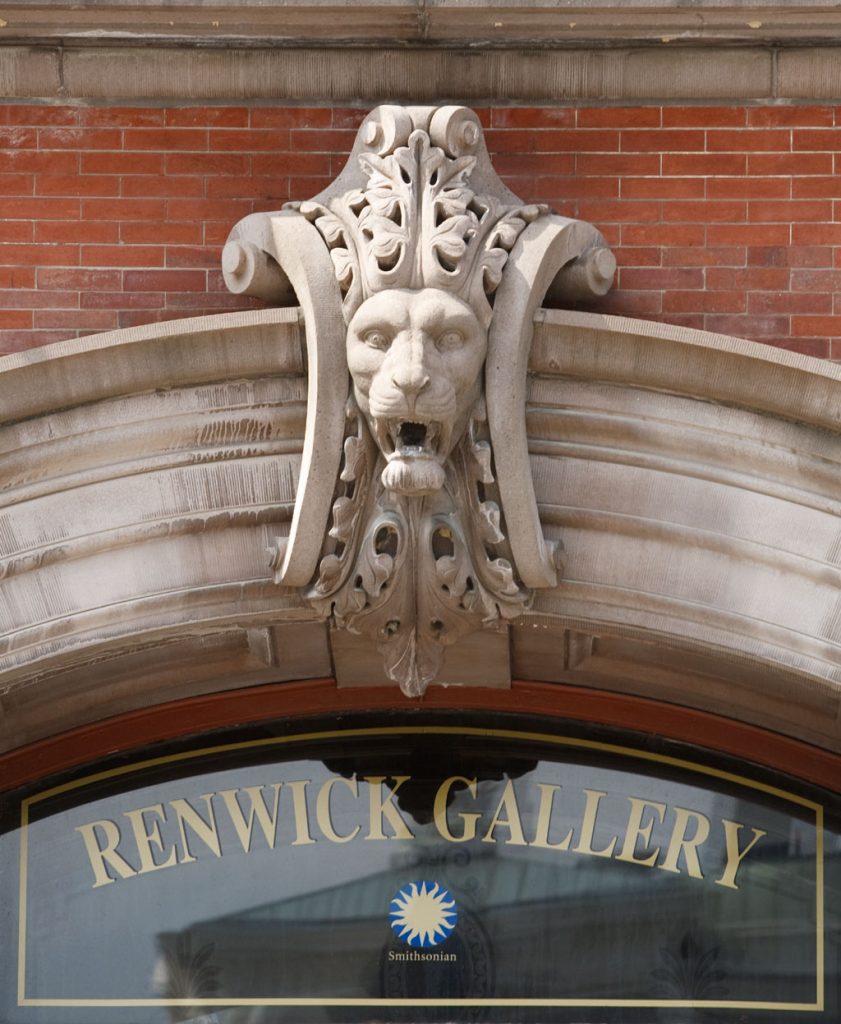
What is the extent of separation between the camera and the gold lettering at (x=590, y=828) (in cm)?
605

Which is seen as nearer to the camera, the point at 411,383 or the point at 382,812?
the point at 411,383

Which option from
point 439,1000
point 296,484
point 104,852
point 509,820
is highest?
point 296,484

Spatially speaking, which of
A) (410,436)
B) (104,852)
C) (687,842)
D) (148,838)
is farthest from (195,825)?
(410,436)

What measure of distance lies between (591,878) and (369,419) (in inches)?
64.0

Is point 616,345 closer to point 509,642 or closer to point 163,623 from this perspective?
point 509,642

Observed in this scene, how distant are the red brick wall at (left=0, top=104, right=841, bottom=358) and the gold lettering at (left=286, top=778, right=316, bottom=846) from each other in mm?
1469

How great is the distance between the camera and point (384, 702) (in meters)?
6.15

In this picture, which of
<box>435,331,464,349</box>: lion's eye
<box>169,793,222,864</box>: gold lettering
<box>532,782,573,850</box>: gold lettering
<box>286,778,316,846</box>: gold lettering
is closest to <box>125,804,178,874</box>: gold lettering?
<box>169,793,222,864</box>: gold lettering

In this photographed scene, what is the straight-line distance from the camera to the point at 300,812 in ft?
20.0

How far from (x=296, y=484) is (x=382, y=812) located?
1177 millimetres

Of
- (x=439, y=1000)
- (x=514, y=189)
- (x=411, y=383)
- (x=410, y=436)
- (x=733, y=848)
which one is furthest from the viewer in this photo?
(x=733, y=848)

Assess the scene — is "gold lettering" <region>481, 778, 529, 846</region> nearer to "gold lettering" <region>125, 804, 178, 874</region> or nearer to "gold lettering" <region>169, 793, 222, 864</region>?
"gold lettering" <region>169, 793, 222, 864</region>

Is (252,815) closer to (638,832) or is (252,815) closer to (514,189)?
(638,832)

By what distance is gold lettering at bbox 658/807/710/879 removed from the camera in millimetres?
6039
